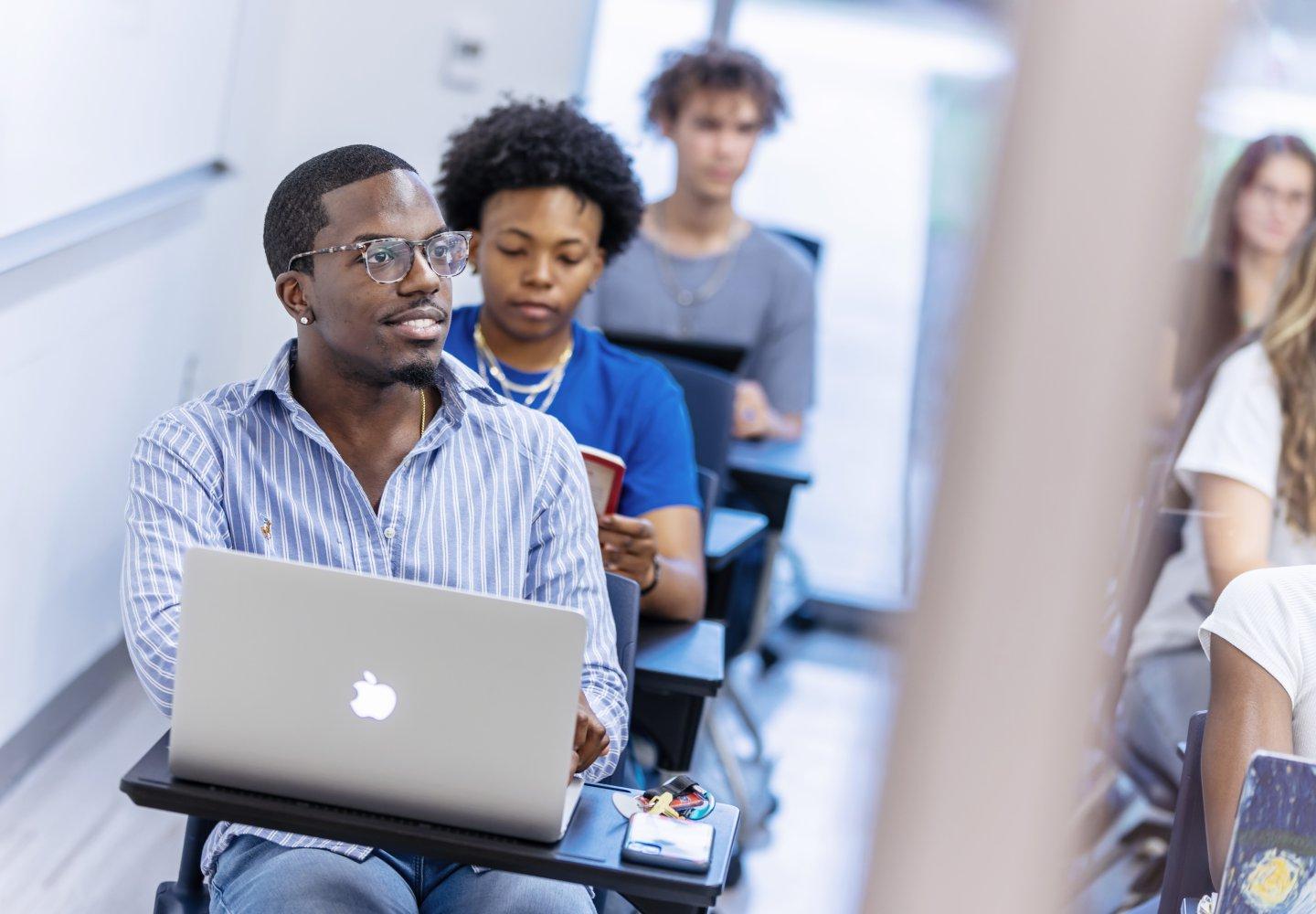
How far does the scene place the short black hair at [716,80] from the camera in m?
3.21

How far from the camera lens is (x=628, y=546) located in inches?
74.5

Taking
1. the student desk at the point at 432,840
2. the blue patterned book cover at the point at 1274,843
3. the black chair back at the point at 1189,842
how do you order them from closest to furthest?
the blue patterned book cover at the point at 1274,843, the student desk at the point at 432,840, the black chair back at the point at 1189,842

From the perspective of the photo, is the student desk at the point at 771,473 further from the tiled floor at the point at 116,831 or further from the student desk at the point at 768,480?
the tiled floor at the point at 116,831

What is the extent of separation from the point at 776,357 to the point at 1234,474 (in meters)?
1.13

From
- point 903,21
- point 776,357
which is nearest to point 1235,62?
point 776,357

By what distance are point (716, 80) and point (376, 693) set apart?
2296 millimetres

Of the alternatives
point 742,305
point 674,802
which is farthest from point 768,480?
point 674,802

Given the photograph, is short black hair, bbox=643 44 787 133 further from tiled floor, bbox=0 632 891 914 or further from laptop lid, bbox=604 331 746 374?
tiled floor, bbox=0 632 891 914

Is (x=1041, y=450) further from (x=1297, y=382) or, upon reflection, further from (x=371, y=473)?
(x=1297, y=382)

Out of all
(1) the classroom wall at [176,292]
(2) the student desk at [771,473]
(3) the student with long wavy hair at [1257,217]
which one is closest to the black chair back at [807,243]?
(1) the classroom wall at [176,292]

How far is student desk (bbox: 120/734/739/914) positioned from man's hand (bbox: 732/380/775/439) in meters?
1.73

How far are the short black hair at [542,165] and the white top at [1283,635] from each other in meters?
1.07

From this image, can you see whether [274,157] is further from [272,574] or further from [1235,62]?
[1235,62]

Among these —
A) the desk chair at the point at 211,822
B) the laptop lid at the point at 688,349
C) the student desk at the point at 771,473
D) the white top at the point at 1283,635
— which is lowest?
the desk chair at the point at 211,822
